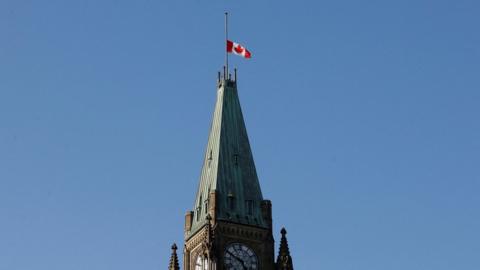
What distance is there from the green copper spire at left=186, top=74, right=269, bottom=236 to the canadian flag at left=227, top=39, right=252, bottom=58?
161 inches

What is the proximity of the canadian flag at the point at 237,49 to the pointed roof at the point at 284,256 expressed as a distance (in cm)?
1693

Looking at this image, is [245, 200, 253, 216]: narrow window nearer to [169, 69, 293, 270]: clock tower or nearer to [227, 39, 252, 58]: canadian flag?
[169, 69, 293, 270]: clock tower

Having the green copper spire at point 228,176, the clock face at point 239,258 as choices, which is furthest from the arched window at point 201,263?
the green copper spire at point 228,176

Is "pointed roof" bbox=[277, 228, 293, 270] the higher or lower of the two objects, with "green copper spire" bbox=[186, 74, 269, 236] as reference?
lower

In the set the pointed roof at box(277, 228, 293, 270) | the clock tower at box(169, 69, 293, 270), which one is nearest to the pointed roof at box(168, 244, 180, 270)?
the clock tower at box(169, 69, 293, 270)

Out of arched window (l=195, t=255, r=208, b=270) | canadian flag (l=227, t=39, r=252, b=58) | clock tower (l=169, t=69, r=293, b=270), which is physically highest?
canadian flag (l=227, t=39, r=252, b=58)

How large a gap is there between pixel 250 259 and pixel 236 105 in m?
16.3

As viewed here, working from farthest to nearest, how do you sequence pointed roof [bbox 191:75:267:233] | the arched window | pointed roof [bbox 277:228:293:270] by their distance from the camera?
pointed roof [bbox 191:75:267:233]
pointed roof [bbox 277:228:293:270]
the arched window

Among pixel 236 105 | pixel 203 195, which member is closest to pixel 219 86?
pixel 236 105

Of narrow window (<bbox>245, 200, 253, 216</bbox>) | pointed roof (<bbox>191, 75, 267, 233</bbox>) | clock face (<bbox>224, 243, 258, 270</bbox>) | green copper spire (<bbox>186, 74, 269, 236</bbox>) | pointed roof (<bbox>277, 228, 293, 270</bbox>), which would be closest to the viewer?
clock face (<bbox>224, 243, 258, 270</bbox>)

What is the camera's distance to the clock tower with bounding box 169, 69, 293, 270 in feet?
401

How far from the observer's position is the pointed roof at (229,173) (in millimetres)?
124812

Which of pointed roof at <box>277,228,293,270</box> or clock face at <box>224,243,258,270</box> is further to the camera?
pointed roof at <box>277,228,293,270</box>

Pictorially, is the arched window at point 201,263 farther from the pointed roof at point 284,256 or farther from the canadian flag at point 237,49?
the canadian flag at point 237,49
